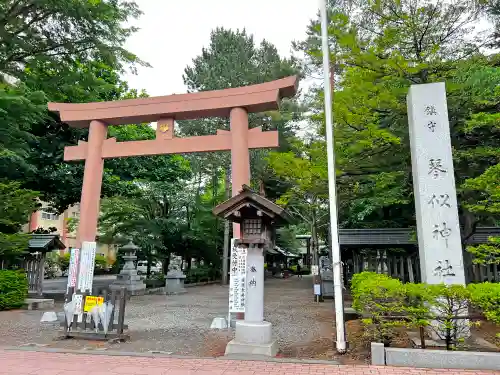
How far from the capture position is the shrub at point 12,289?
42.0 ft

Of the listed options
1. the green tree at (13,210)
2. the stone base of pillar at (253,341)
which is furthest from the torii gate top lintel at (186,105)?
the stone base of pillar at (253,341)

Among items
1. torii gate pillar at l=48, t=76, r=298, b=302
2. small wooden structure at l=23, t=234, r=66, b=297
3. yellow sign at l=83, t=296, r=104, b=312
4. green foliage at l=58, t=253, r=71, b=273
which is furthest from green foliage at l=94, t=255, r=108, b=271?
yellow sign at l=83, t=296, r=104, b=312

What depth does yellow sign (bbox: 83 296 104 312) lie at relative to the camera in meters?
8.33

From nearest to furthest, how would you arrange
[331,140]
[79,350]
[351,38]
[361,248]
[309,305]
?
[79,350]
[331,140]
[351,38]
[309,305]
[361,248]

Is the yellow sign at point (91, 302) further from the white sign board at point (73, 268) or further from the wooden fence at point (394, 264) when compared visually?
the wooden fence at point (394, 264)

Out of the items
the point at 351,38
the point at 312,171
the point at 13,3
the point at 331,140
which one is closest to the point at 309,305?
the point at 312,171

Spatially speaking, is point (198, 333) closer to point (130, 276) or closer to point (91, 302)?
point (91, 302)

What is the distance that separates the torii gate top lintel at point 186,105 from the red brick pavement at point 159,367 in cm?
677

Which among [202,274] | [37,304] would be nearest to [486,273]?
[37,304]

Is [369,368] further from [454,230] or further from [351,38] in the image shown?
[351,38]

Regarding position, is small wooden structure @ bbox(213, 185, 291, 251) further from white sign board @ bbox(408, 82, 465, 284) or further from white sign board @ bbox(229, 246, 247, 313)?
white sign board @ bbox(408, 82, 465, 284)

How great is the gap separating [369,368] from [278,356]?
1.76 m

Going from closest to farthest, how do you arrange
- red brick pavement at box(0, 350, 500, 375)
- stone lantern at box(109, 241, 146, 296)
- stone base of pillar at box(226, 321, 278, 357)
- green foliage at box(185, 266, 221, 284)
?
red brick pavement at box(0, 350, 500, 375) < stone base of pillar at box(226, 321, 278, 357) < stone lantern at box(109, 241, 146, 296) < green foliage at box(185, 266, 221, 284)

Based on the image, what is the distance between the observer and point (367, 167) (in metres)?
12.3
